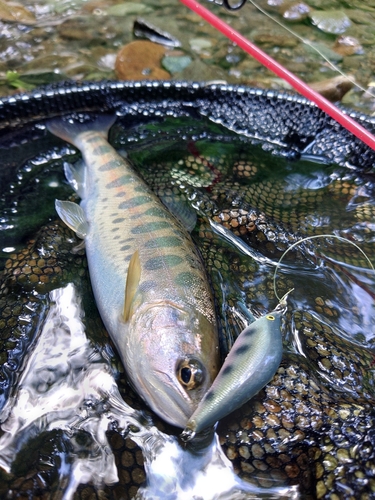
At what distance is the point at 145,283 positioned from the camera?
73.2 inches

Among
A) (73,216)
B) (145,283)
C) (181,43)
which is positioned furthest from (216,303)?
(181,43)

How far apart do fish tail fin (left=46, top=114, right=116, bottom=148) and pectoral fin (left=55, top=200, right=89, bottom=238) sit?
518mm

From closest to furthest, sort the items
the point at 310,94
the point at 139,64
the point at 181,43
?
the point at 310,94 < the point at 139,64 < the point at 181,43

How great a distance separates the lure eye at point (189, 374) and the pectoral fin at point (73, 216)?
98 centimetres

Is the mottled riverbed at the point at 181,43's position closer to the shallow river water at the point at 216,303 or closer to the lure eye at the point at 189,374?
the shallow river water at the point at 216,303

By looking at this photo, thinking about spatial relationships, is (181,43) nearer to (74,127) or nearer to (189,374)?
(74,127)

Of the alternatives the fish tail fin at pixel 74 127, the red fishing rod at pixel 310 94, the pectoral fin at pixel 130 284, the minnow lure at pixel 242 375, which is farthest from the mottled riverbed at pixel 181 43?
the minnow lure at pixel 242 375

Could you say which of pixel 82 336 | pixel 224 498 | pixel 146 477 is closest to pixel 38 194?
pixel 82 336

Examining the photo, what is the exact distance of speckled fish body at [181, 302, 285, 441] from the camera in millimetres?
1433

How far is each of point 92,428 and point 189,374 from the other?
424mm

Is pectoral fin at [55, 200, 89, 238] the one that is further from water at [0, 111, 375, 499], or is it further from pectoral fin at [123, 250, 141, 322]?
pectoral fin at [123, 250, 141, 322]

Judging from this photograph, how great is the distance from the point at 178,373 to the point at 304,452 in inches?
19.9

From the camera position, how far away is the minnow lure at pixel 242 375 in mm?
1433

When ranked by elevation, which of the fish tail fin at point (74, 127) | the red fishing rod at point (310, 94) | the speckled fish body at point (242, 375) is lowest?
the speckled fish body at point (242, 375)
